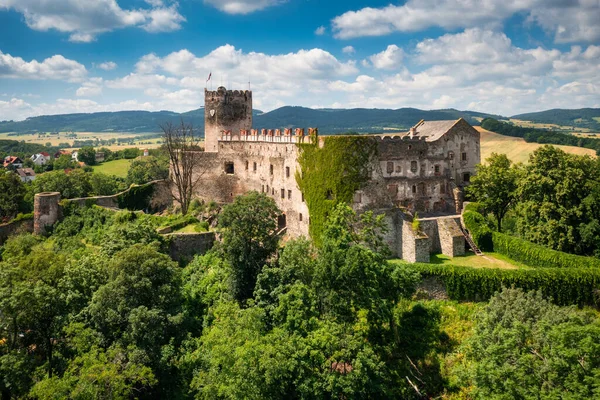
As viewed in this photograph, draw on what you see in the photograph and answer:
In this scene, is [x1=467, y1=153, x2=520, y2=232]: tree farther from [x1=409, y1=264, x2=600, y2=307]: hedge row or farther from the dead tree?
the dead tree

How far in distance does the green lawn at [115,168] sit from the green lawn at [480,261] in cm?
6953

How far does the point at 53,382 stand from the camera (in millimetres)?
27656

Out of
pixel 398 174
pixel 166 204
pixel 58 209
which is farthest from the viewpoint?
pixel 166 204

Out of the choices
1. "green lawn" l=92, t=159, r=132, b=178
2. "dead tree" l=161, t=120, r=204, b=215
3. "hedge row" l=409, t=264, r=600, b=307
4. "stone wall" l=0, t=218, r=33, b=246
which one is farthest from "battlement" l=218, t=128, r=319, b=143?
"green lawn" l=92, t=159, r=132, b=178

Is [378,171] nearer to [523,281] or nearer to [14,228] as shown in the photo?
[523,281]

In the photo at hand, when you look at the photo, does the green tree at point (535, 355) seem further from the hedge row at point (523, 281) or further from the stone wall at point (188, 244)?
the stone wall at point (188, 244)

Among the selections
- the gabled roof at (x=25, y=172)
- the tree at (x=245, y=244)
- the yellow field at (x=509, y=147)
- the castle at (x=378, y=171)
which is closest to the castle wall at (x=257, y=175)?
the castle at (x=378, y=171)

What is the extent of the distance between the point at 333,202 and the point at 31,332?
23710 mm

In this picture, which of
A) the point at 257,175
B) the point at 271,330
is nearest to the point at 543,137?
the point at 257,175

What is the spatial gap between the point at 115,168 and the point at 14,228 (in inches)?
1941

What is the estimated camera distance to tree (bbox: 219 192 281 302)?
36.2 m

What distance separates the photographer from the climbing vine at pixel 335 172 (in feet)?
131

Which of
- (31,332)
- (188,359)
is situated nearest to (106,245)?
(31,332)

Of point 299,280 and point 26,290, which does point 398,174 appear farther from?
point 26,290
